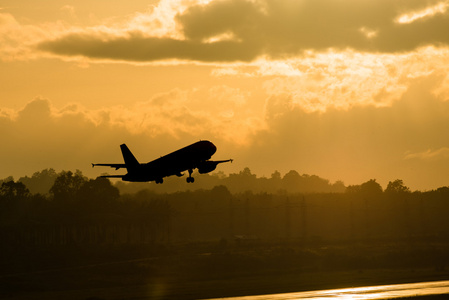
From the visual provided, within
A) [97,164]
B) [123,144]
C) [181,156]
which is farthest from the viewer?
[123,144]

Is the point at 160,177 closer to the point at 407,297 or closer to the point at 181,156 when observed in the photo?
the point at 181,156

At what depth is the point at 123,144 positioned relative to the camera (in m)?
173

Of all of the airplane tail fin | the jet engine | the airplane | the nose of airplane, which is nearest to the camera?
the airplane

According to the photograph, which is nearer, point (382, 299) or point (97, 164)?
point (97, 164)

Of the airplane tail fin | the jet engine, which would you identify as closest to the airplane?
the jet engine

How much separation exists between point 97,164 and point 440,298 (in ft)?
331

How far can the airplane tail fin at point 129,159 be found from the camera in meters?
164

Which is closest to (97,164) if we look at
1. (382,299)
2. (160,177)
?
(160,177)

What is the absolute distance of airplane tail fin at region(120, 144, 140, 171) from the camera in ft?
540

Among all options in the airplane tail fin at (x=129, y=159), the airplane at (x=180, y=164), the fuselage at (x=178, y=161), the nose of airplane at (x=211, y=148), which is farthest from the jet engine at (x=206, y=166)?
the airplane tail fin at (x=129, y=159)

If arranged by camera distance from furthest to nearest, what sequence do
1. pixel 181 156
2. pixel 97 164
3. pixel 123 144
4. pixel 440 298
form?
pixel 440 298, pixel 123 144, pixel 181 156, pixel 97 164

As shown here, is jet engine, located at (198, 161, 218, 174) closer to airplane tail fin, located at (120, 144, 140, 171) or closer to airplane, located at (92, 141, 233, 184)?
airplane, located at (92, 141, 233, 184)

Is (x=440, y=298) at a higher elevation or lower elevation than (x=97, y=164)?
lower

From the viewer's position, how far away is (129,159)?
16862 cm
